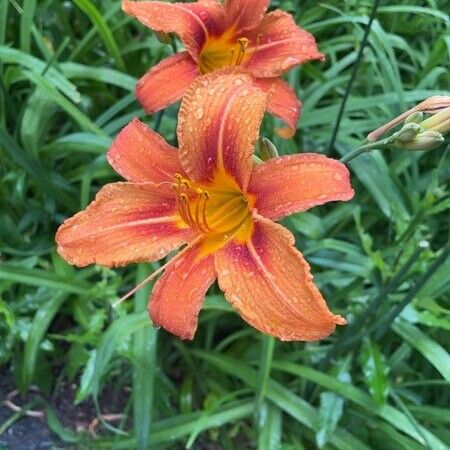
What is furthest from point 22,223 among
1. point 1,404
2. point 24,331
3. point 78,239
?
point 78,239

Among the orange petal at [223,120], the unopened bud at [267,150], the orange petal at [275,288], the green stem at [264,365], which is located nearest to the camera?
the orange petal at [275,288]

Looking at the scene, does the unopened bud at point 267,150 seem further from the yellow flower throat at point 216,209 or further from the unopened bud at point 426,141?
the unopened bud at point 426,141

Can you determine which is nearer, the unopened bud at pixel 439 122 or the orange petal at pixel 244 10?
the unopened bud at pixel 439 122

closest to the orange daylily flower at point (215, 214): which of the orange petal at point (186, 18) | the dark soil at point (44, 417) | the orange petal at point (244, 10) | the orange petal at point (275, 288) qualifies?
the orange petal at point (275, 288)

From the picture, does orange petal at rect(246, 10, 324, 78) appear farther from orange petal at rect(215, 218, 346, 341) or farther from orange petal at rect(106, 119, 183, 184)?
orange petal at rect(215, 218, 346, 341)

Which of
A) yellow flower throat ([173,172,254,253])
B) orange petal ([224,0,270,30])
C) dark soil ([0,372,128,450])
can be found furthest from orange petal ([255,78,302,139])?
dark soil ([0,372,128,450])

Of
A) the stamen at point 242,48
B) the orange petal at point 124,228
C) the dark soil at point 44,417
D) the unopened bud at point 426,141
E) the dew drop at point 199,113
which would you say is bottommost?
the dark soil at point 44,417
